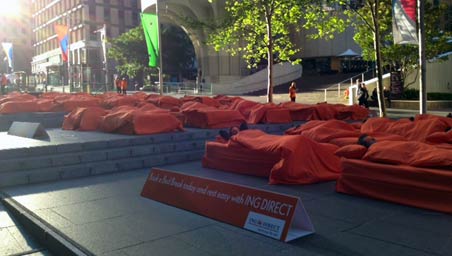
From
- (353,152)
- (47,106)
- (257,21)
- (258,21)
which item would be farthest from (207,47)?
(353,152)

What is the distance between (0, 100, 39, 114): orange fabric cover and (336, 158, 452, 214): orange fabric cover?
1501 centimetres

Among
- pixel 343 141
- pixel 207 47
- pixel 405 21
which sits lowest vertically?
pixel 343 141

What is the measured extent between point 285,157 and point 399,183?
6.66 feet

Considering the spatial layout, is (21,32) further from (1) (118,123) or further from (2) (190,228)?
(2) (190,228)

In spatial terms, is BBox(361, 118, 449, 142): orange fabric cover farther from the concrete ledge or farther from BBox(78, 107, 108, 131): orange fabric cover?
the concrete ledge

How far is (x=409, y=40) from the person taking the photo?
1480 cm

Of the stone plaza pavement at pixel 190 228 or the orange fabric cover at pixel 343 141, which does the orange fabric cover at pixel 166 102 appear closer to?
the orange fabric cover at pixel 343 141

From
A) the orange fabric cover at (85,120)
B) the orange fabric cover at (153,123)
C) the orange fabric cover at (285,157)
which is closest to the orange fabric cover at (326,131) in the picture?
the orange fabric cover at (285,157)

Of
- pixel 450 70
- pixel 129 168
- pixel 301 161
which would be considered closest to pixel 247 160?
pixel 301 161

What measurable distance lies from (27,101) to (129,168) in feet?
36.4

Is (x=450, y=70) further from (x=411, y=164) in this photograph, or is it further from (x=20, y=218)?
(x=20, y=218)

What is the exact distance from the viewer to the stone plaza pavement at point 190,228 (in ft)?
15.1

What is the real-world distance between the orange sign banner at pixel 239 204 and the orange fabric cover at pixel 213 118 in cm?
637

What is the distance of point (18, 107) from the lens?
18.1 m
